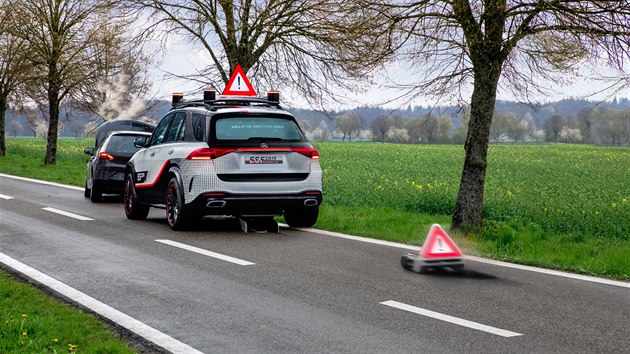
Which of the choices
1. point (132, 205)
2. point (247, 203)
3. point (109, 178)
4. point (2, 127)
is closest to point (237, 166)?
point (247, 203)

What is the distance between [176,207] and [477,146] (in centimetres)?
457

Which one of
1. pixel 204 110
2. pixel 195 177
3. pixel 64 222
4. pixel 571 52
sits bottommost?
pixel 64 222

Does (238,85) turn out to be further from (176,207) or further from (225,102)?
(176,207)

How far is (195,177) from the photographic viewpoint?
11406 mm

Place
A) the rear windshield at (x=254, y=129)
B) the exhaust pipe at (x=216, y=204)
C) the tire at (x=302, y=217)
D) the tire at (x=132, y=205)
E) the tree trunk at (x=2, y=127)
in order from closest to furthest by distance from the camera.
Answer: the exhaust pipe at (x=216, y=204) → the rear windshield at (x=254, y=129) → the tire at (x=302, y=217) → the tire at (x=132, y=205) → the tree trunk at (x=2, y=127)

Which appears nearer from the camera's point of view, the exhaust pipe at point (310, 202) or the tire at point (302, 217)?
the exhaust pipe at point (310, 202)

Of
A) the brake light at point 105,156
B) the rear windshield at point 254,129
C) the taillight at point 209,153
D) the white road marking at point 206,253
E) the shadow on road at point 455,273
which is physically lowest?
the white road marking at point 206,253

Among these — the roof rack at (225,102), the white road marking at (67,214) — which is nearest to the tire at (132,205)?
the white road marking at (67,214)

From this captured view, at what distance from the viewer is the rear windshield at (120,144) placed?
17797mm

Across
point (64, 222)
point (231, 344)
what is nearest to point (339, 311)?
point (231, 344)

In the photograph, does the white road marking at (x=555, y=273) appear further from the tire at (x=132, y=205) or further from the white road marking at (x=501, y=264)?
the tire at (x=132, y=205)

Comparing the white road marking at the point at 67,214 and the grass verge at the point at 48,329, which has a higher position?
the grass verge at the point at 48,329

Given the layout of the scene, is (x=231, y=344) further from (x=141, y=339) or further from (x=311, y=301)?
(x=311, y=301)

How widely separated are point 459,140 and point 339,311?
135 metres
